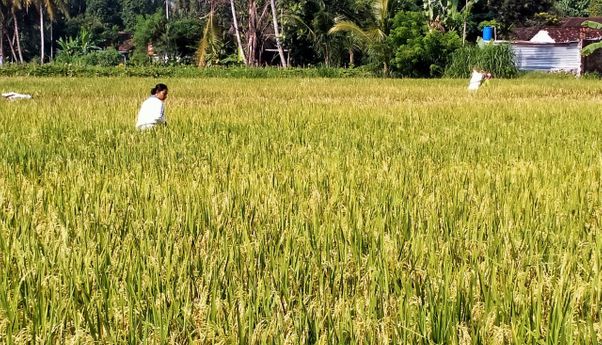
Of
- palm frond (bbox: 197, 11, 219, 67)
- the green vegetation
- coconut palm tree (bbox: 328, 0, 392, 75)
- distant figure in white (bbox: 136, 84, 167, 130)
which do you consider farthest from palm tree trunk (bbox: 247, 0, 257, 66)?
distant figure in white (bbox: 136, 84, 167, 130)

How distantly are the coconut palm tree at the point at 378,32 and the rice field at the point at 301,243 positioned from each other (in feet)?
56.8

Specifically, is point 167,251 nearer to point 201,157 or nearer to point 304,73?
point 201,157

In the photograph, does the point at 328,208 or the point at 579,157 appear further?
the point at 579,157

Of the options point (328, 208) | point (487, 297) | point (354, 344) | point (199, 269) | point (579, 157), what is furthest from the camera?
point (579, 157)

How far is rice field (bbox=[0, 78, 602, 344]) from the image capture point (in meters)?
1.42

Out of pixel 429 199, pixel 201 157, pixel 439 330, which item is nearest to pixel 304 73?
pixel 201 157

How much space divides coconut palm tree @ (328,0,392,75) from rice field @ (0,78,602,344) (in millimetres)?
17304

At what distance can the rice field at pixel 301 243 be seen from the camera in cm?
142

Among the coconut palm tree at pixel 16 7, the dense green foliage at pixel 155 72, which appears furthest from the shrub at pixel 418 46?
the coconut palm tree at pixel 16 7

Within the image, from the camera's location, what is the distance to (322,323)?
4.52 feet

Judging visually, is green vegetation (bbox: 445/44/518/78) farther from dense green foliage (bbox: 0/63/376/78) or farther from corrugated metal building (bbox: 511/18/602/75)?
corrugated metal building (bbox: 511/18/602/75)

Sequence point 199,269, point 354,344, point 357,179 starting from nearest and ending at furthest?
point 354,344, point 199,269, point 357,179

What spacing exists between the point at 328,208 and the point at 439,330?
124 centimetres

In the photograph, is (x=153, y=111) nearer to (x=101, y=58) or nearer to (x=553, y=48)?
(x=553, y=48)
